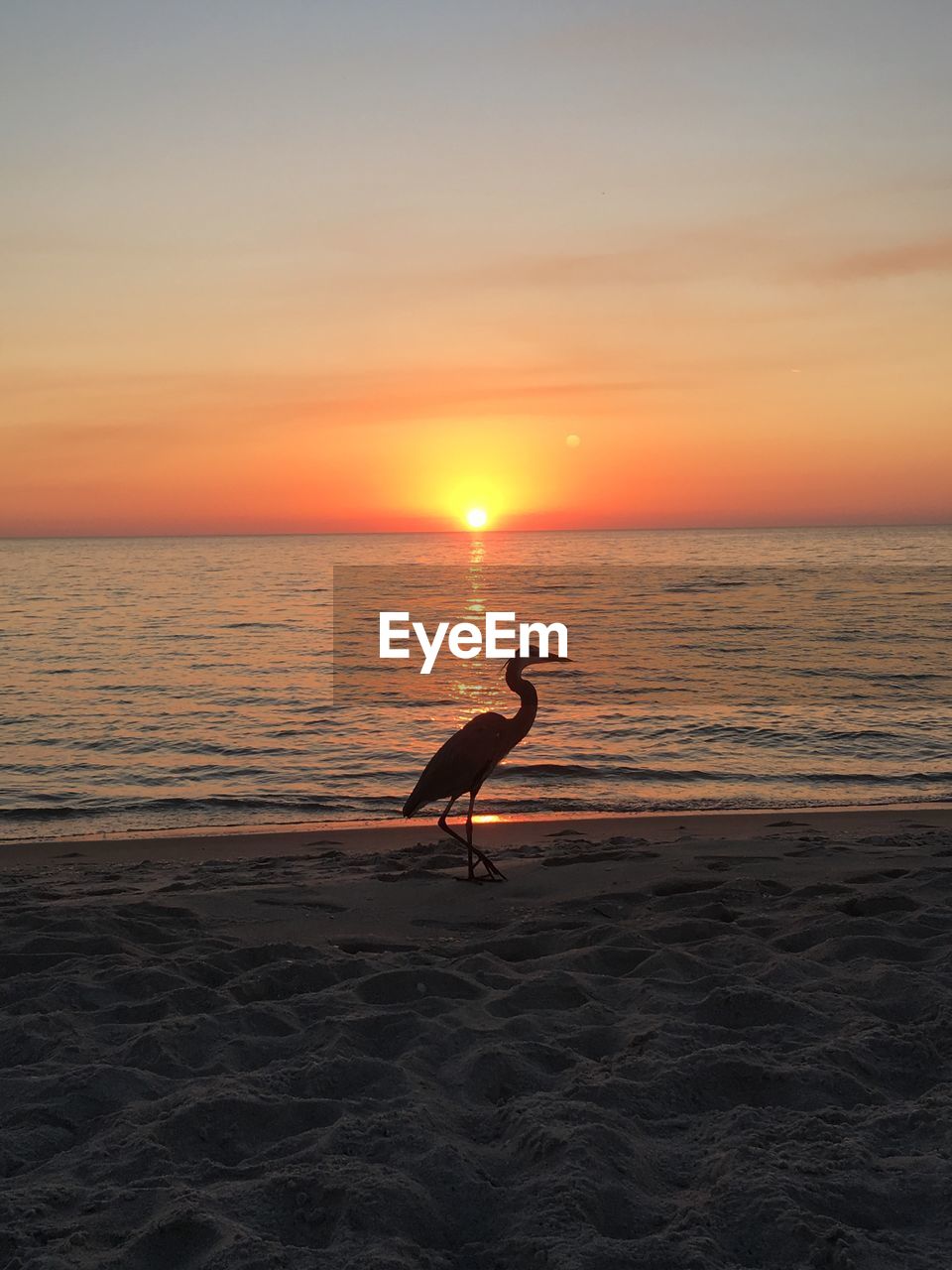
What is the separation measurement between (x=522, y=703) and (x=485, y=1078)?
4.31 m

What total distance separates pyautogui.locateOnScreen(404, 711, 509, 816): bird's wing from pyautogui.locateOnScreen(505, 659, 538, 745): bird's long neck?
12cm

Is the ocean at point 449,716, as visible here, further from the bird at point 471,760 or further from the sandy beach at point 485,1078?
the sandy beach at point 485,1078

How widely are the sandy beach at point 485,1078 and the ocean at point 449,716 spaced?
5.41 meters

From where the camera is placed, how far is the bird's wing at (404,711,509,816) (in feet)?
24.7

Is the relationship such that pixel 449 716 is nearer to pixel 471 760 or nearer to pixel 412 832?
pixel 412 832

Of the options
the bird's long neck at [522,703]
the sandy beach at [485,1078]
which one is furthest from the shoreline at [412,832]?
the sandy beach at [485,1078]

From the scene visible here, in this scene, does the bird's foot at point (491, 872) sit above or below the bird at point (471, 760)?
below

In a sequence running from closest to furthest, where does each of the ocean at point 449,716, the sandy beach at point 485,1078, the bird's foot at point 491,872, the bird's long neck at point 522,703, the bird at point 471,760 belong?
1. the sandy beach at point 485,1078
2. the bird's foot at point 491,872
3. the bird at point 471,760
4. the bird's long neck at point 522,703
5. the ocean at point 449,716

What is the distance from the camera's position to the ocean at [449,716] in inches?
487

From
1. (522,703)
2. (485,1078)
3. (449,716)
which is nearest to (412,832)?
(522,703)

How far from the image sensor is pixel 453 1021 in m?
4.30

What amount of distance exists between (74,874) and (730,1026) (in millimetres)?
5812

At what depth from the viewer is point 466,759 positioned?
296 inches

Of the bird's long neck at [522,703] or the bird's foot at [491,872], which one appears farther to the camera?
the bird's long neck at [522,703]
